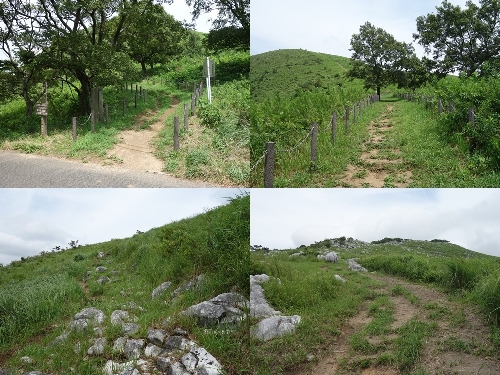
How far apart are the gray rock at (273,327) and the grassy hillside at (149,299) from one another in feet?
0.65

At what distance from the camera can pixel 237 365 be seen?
5.02 metres

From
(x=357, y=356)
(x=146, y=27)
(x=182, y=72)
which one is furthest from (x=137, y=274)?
(x=182, y=72)

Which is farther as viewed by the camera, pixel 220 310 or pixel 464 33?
pixel 464 33

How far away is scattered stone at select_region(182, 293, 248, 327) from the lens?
18.0 ft

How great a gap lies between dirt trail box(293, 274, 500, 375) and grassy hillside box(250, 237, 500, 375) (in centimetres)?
1

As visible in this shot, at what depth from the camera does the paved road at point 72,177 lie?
8.52 metres

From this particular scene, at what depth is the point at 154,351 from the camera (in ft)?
17.0

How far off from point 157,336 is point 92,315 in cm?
150

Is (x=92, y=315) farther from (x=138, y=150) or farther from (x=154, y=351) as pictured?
(x=138, y=150)

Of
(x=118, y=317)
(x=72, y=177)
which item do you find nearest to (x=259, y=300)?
(x=118, y=317)

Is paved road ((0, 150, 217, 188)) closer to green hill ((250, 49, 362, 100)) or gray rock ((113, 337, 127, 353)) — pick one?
gray rock ((113, 337, 127, 353))

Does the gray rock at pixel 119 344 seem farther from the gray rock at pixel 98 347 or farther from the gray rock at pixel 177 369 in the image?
the gray rock at pixel 177 369

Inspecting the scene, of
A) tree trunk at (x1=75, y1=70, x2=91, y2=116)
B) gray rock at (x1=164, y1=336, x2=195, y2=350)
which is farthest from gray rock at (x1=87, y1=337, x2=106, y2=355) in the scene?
tree trunk at (x1=75, y1=70, x2=91, y2=116)

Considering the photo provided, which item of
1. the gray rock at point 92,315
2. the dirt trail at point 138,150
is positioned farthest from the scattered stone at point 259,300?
the dirt trail at point 138,150
